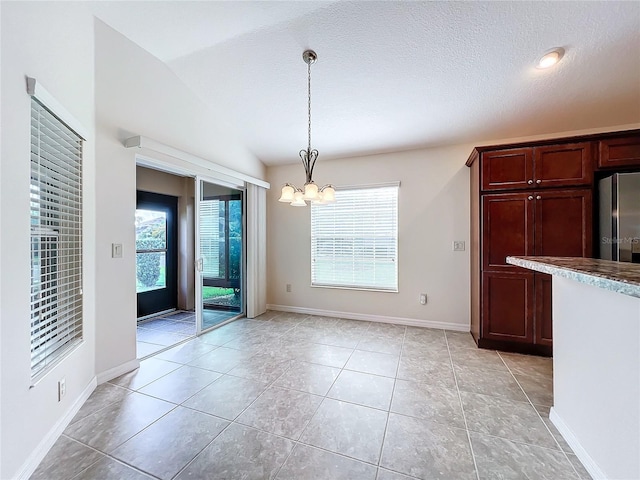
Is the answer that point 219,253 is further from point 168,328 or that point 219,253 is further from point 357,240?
point 357,240

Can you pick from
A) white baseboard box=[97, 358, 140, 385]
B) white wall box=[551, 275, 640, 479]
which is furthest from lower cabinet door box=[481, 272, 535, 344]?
white baseboard box=[97, 358, 140, 385]

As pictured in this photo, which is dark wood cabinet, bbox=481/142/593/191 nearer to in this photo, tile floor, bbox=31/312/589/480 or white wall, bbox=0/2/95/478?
tile floor, bbox=31/312/589/480

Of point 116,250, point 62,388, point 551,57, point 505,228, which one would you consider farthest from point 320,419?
point 551,57

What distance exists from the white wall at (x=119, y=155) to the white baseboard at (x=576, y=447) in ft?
11.5

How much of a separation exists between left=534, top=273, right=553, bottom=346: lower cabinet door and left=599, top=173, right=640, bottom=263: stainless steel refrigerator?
0.55 m

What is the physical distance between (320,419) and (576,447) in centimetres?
154

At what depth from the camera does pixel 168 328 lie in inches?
150

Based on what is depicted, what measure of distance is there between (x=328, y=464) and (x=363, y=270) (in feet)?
9.43

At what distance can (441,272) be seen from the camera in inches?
146

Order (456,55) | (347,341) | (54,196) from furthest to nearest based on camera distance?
(347,341) → (456,55) → (54,196)

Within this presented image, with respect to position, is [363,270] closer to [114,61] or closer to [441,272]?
[441,272]

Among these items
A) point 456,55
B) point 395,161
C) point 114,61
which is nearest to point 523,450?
point 456,55

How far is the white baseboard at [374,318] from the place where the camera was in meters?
3.67

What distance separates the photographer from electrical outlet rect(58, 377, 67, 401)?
5.74 ft
